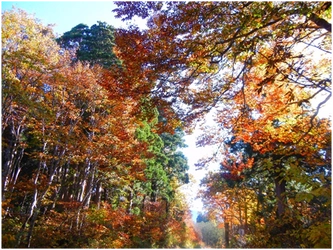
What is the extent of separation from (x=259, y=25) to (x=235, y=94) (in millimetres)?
1882

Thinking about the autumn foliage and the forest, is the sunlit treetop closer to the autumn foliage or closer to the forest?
the forest

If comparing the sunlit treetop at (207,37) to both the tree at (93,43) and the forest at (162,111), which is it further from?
the tree at (93,43)

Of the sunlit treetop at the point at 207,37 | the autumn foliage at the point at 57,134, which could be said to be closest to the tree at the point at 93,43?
the autumn foliage at the point at 57,134

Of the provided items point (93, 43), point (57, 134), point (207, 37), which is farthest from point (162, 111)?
point (93, 43)

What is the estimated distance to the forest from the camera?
11.4ft

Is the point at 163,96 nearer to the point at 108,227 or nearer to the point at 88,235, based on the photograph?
the point at 88,235

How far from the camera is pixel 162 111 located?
16.2ft

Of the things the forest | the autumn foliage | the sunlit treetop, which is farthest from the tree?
the sunlit treetop

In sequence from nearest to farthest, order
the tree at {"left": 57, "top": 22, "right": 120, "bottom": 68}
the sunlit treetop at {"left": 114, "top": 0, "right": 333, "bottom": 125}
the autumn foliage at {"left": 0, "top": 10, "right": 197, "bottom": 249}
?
1. the sunlit treetop at {"left": 114, "top": 0, "right": 333, "bottom": 125}
2. the autumn foliage at {"left": 0, "top": 10, "right": 197, "bottom": 249}
3. the tree at {"left": 57, "top": 22, "right": 120, "bottom": 68}

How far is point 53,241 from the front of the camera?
838 centimetres

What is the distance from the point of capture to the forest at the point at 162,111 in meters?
3.49

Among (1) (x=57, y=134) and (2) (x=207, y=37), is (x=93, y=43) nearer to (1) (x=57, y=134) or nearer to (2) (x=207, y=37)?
(1) (x=57, y=134)

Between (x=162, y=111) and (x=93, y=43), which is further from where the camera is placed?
(x=93, y=43)

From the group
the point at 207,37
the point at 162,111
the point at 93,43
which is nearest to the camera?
the point at 207,37
